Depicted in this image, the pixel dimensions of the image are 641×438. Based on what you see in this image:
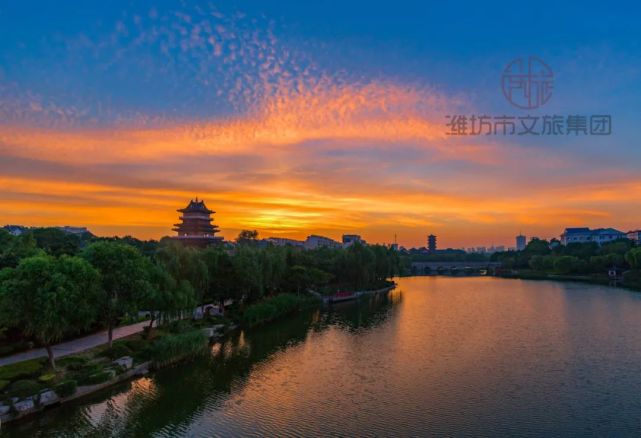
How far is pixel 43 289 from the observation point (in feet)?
56.3

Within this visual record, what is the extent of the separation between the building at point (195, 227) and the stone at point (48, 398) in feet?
122

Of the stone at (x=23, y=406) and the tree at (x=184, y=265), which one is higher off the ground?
the tree at (x=184, y=265)

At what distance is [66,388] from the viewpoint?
16.6m

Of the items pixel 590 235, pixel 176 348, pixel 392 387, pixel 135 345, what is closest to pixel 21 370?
pixel 135 345

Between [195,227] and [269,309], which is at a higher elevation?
[195,227]

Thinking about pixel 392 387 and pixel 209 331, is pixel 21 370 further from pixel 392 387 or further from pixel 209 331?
pixel 392 387

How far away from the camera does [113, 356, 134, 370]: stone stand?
773 inches

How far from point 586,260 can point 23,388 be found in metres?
85.3

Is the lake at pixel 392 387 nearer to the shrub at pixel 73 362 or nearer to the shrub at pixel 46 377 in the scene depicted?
the shrub at pixel 46 377

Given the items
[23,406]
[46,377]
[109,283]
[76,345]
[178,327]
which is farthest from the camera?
[178,327]

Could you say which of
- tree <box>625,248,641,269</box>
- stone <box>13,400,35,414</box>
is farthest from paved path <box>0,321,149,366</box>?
tree <box>625,248,641,269</box>

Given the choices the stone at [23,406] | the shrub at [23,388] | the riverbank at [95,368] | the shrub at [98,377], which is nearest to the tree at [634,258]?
the riverbank at [95,368]

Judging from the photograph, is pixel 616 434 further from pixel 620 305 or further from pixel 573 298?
pixel 573 298

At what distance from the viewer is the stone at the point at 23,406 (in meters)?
15.1
